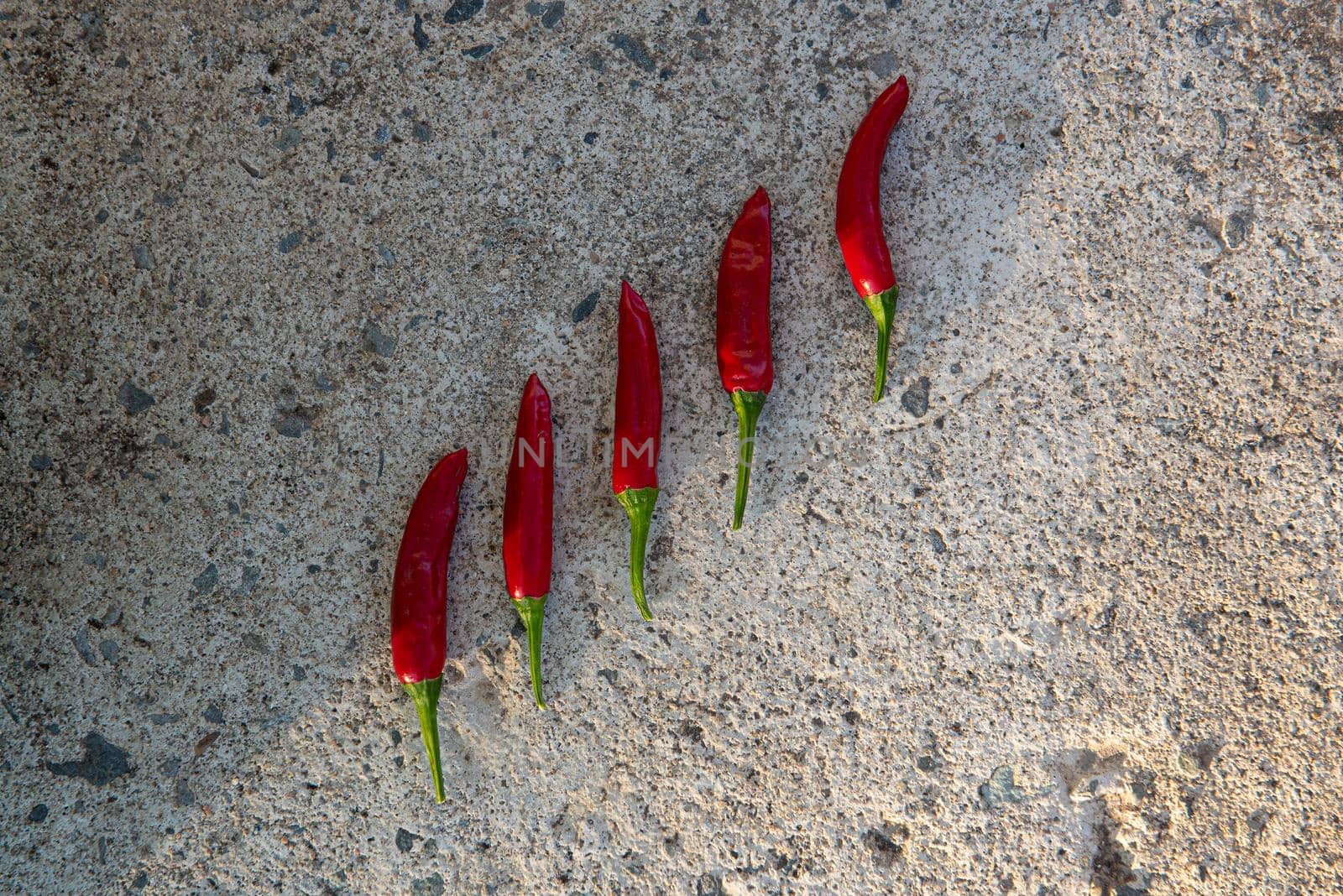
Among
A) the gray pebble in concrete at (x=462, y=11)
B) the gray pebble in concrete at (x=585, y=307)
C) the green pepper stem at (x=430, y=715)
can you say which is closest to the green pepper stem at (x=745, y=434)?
the gray pebble in concrete at (x=585, y=307)

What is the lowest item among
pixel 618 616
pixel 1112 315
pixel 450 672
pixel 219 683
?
pixel 219 683

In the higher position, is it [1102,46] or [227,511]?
[1102,46]

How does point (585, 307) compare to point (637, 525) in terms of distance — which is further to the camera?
point (585, 307)

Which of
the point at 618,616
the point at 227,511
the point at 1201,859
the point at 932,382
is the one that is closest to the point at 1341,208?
the point at 932,382

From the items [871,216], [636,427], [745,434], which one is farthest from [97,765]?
[871,216]

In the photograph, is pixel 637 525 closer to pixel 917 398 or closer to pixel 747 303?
pixel 747 303

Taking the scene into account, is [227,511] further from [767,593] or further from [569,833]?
[767,593]
